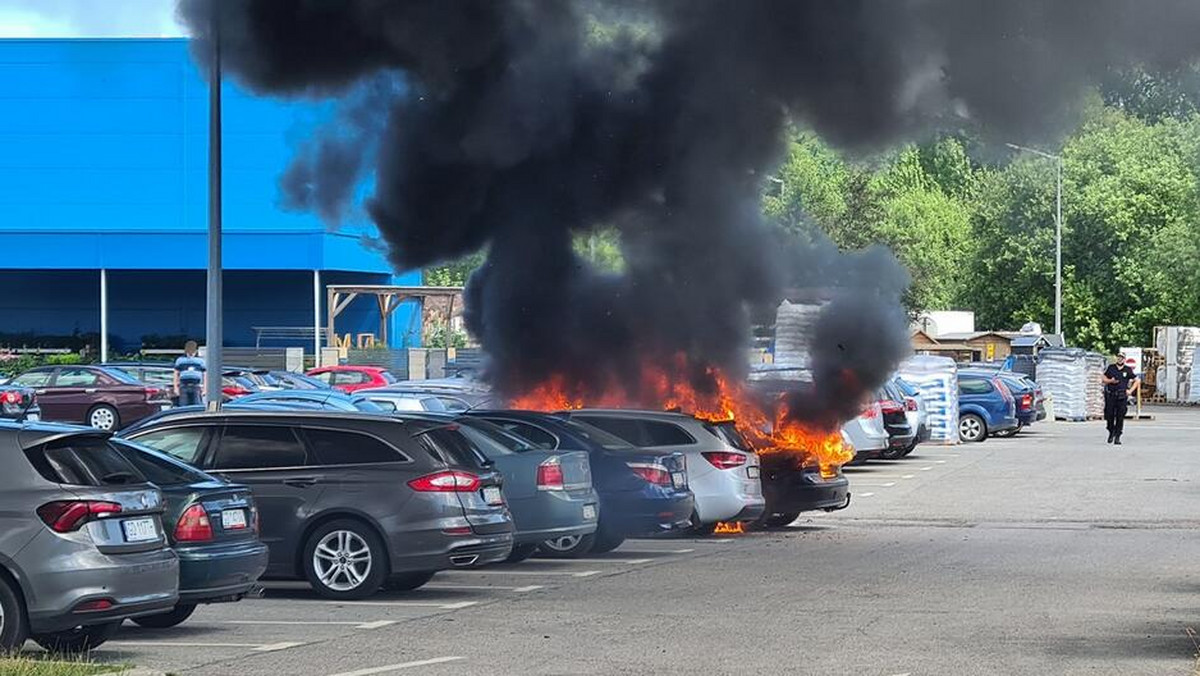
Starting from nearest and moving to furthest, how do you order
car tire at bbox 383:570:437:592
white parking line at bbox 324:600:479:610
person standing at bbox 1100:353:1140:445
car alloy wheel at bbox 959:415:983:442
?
white parking line at bbox 324:600:479:610 → car tire at bbox 383:570:437:592 → person standing at bbox 1100:353:1140:445 → car alloy wheel at bbox 959:415:983:442

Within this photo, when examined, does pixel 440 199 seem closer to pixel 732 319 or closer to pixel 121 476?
pixel 732 319

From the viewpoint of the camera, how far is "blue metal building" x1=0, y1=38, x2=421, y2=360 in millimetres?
50188

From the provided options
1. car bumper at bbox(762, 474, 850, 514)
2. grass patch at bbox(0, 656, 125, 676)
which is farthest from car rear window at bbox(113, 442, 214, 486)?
car bumper at bbox(762, 474, 850, 514)

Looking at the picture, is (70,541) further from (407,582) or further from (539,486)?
(539,486)

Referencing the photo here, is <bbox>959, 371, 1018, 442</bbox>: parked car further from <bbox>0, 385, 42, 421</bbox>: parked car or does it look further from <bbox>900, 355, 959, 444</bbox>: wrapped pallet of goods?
<bbox>0, 385, 42, 421</bbox>: parked car

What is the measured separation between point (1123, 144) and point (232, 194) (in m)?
32.2

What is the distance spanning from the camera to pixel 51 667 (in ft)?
31.3

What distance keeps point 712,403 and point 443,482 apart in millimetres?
9209

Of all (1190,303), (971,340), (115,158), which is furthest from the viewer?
(1190,303)

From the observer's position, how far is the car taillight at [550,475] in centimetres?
1591

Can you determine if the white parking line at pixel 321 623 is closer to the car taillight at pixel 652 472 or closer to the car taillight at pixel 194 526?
the car taillight at pixel 194 526

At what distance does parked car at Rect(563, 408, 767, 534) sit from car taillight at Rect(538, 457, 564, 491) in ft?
7.26

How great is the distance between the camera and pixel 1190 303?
62.6 meters

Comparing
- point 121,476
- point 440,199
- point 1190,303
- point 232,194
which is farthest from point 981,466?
point 1190,303
